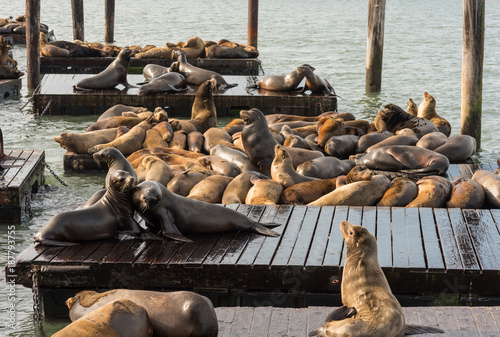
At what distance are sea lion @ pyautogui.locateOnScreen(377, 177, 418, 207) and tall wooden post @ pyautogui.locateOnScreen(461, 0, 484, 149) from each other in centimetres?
355

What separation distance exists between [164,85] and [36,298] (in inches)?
298

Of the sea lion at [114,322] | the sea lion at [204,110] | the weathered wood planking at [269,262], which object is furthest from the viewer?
the sea lion at [204,110]

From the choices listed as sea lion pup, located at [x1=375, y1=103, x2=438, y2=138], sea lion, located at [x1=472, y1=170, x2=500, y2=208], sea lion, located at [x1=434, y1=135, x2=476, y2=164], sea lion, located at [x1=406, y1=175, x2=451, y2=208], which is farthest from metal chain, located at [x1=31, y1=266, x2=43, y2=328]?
sea lion pup, located at [x1=375, y1=103, x2=438, y2=138]

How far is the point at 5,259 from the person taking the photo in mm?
6031

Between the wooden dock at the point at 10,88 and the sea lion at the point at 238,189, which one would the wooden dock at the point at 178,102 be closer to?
the wooden dock at the point at 10,88

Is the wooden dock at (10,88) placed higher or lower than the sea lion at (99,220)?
lower

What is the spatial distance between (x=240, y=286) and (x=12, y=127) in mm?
7536

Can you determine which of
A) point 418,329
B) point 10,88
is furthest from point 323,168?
point 10,88

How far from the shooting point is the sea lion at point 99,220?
5.10m

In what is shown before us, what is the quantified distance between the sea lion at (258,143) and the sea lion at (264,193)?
970mm

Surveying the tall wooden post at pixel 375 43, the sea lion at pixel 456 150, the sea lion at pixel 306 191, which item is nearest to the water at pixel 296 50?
the tall wooden post at pixel 375 43

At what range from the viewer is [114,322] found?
341 cm

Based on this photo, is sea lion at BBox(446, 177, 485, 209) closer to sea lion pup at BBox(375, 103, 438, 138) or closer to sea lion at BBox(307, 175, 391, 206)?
sea lion at BBox(307, 175, 391, 206)

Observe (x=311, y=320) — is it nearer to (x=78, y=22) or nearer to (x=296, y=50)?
(x=78, y=22)
